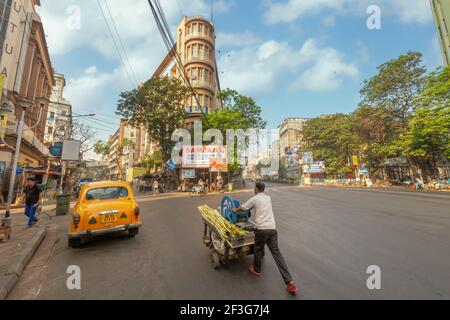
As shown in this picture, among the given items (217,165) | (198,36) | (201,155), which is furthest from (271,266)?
(198,36)

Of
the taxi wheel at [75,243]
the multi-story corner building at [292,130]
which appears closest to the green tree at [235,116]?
the taxi wheel at [75,243]

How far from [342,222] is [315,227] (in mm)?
1490

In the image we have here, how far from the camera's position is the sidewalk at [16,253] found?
3459 millimetres

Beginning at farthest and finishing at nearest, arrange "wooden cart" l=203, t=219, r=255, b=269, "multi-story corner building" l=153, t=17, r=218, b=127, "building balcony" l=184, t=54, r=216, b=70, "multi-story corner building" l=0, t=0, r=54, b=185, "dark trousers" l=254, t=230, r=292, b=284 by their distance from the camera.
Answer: "building balcony" l=184, t=54, r=216, b=70, "multi-story corner building" l=153, t=17, r=218, b=127, "multi-story corner building" l=0, t=0, r=54, b=185, "wooden cart" l=203, t=219, r=255, b=269, "dark trousers" l=254, t=230, r=292, b=284

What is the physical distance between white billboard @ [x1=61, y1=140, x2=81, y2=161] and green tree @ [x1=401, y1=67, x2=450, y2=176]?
3502cm

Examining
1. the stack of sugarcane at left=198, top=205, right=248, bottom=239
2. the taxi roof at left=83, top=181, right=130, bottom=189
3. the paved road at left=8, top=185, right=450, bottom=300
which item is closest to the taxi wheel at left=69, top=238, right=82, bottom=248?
the paved road at left=8, top=185, right=450, bottom=300

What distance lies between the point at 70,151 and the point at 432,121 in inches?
1404

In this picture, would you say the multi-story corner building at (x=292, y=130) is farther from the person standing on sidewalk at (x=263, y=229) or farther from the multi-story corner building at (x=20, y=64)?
the person standing on sidewalk at (x=263, y=229)

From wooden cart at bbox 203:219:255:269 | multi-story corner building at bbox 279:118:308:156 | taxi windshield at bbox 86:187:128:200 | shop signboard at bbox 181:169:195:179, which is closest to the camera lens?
wooden cart at bbox 203:219:255:269

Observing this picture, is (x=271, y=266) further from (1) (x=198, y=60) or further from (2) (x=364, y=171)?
(2) (x=364, y=171)

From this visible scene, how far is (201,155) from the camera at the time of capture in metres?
27.5

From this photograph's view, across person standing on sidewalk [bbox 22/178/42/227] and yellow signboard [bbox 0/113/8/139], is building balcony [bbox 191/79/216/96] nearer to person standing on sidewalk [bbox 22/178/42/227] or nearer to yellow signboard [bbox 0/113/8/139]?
yellow signboard [bbox 0/113/8/139]

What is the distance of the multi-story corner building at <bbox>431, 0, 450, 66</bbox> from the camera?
29623 mm
